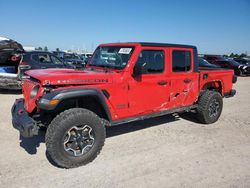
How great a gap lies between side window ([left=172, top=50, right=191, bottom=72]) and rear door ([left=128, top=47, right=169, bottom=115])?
0.30 m

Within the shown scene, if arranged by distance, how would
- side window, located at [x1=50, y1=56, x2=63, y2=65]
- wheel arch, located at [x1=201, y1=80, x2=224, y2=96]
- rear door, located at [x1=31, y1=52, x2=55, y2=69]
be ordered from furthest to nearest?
1. side window, located at [x1=50, y1=56, x2=63, y2=65]
2. rear door, located at [x1=31, y1=52, x2=55, y2=69]
3. wheel arch, located at [x1=201, y1=80, x2=224, y2=96]

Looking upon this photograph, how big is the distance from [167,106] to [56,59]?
6.28 metres

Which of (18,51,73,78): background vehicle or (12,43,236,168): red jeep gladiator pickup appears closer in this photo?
(12,43,236,168): red jeep gladiator pickup

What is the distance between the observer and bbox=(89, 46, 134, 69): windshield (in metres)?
4.37

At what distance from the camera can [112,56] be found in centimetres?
462

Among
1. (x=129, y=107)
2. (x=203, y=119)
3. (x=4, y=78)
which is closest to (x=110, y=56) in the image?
(x=129, y=107)

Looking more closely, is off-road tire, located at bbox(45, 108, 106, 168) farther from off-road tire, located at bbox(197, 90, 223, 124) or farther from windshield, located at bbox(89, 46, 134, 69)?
off-road tire, located at bbox(197, 90, 223, 124)

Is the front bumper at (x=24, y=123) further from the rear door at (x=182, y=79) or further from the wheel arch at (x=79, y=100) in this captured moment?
the rear door at (x=182, y=79)

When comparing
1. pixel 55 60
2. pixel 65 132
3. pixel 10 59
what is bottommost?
pixel 65 132

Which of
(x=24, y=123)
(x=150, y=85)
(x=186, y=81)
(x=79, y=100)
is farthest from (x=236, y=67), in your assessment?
(x=24, y=123)

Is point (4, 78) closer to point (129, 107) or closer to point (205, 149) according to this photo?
point (129, 107)

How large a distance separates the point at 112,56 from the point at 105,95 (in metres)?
1.01

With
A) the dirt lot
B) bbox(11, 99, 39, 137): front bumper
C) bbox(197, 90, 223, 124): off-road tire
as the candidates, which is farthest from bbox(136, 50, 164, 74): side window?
bbox(11, 99, 39, 137): front bumper

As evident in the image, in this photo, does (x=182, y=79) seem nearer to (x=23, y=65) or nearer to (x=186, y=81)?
(x=186, y=81)
